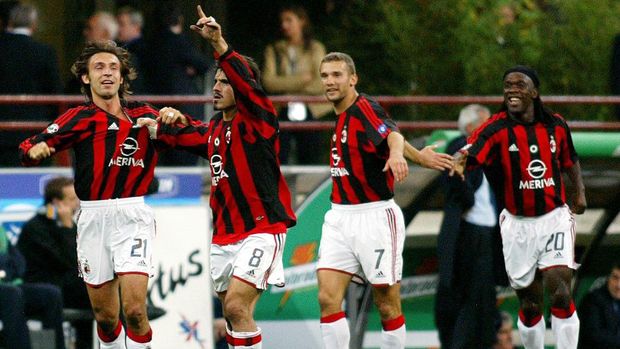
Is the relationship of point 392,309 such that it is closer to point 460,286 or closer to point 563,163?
point 563,163

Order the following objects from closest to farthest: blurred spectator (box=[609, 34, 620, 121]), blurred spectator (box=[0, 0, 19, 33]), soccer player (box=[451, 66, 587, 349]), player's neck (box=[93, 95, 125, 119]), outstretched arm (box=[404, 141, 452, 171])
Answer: outstretched arm (box=[404, 141, 452, 171])
player's neck (box=[93, 95, 125, 119])
soccer player (box=[451, 66, 587, 349])
blurred spectator (box=[0, 0, 19, 33])
blurred spectator (box=[609, 34, 620, 121])

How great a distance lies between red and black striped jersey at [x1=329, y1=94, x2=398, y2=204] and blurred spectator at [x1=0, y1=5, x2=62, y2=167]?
3.74 meters

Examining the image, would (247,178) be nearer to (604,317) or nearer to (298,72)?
(298,72)

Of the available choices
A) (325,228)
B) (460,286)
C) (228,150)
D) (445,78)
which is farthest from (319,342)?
(445,78)

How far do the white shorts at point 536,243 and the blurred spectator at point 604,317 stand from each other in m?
2.96

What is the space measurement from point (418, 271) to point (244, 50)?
525 cm

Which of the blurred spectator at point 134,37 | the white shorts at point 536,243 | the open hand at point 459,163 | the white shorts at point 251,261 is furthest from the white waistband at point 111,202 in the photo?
the blurred spectator at point 134,37

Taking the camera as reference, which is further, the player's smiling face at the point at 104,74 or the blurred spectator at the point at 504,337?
the blurred spectator at the point at 504,337

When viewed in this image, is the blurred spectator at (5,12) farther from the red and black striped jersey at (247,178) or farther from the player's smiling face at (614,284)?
the player's smiling face at (614,284)

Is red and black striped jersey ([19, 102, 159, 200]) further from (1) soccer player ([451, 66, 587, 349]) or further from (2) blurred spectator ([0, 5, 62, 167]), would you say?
(2) blurred spectator ([0, 5, 62, 167])

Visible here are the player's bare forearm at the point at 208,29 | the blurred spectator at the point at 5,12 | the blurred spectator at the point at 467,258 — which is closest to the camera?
the player's bare forearm at the point at 208,29

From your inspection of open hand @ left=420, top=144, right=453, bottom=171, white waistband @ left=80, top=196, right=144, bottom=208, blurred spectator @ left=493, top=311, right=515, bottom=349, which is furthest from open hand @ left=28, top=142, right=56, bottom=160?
blurred spectator @ left=493, top=311, right=515, bottom=349

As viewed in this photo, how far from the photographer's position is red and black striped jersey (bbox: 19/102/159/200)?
11727 millimetres

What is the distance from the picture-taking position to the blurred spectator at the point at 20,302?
533 inches
